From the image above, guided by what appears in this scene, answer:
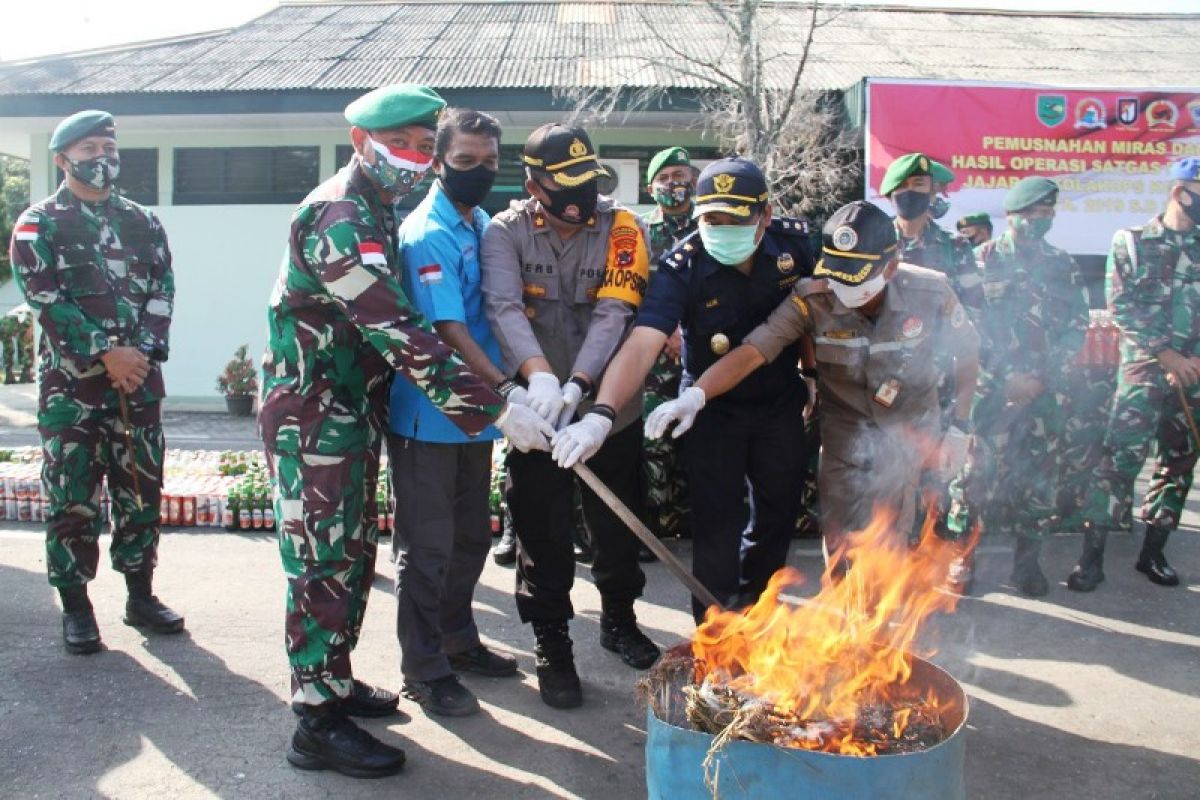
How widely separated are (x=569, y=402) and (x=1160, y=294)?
369cm

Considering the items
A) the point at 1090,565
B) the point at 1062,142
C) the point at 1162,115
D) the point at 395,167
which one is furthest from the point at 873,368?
the point at 1162,115

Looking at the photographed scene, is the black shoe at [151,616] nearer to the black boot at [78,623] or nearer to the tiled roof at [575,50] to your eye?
the black boot at [78,623]

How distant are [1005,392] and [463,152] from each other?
336cm

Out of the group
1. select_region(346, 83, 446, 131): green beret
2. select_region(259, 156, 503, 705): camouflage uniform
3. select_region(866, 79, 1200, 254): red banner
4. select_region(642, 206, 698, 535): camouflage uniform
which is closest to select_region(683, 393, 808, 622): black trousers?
select_region(259, 156, 503, 705): camouflage uniform

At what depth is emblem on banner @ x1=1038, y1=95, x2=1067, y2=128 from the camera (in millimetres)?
11211

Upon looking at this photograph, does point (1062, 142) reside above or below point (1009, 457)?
above

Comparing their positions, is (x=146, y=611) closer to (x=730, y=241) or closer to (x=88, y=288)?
(x=88, y=288)

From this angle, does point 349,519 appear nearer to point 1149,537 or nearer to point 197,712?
point 197,712

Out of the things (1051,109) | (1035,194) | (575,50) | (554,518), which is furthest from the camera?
(575,50)

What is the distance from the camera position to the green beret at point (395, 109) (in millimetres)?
3250

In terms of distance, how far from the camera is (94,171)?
441 cm

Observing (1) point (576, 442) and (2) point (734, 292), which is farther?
(2) point (734, 292)

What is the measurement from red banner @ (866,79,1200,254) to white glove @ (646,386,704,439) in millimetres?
8398

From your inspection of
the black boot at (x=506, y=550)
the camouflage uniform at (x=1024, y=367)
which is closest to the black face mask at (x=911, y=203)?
the camouflage uniform at (x=1024, y=367)
